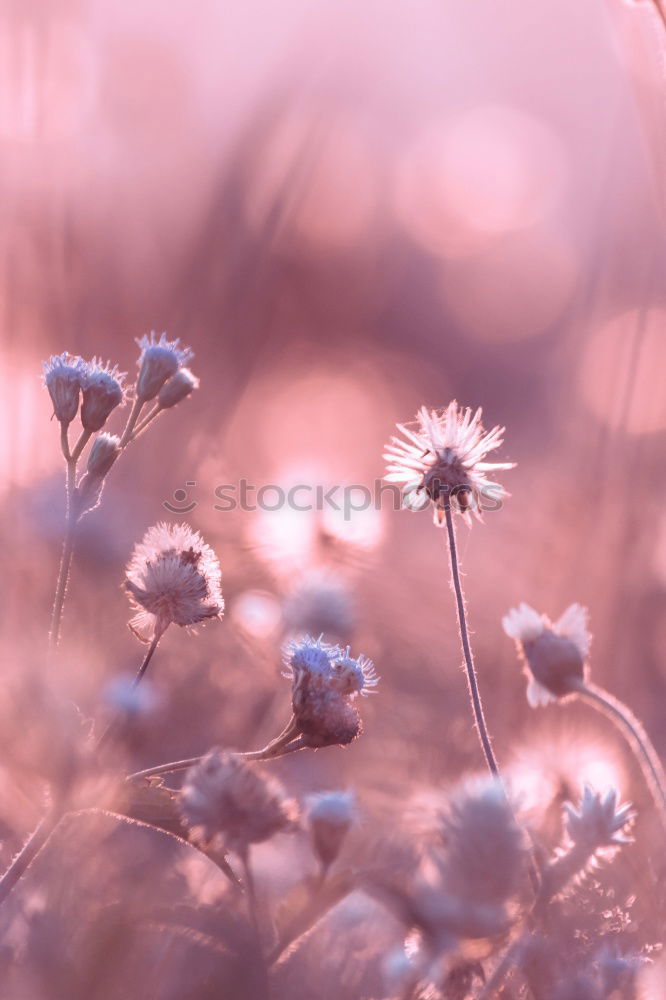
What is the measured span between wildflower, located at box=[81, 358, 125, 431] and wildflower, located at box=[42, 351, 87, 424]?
1 centimetres

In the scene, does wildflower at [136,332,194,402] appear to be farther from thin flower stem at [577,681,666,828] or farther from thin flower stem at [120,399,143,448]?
thin flower stem at [577,681,666,828]

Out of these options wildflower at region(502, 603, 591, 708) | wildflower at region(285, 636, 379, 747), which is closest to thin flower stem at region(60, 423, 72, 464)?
wildflower at region(285, 636, 379, 747)

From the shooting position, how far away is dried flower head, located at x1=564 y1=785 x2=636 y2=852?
3.74ft

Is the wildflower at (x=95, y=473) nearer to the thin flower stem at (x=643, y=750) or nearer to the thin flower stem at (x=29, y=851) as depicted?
the thin flower stem at (x=29, y=851)

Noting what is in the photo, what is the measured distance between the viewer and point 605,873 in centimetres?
150

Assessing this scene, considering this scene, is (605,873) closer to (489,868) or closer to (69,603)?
(489,868)

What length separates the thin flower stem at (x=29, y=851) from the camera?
1.18m

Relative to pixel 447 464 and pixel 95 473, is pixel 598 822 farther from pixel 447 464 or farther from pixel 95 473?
pixel 95 473

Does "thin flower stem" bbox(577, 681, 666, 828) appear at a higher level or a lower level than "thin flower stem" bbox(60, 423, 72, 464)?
lower

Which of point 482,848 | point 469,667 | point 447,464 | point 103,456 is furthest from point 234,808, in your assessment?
point 447,464

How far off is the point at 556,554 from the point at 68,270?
215cm

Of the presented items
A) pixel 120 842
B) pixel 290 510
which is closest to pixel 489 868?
pixel 120 842

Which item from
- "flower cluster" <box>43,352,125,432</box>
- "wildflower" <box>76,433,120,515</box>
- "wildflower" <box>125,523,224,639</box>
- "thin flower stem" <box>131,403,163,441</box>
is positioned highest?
"flower cluster" <box>43,352,125,432</box>

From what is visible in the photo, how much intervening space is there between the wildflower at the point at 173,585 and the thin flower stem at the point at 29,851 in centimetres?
34
